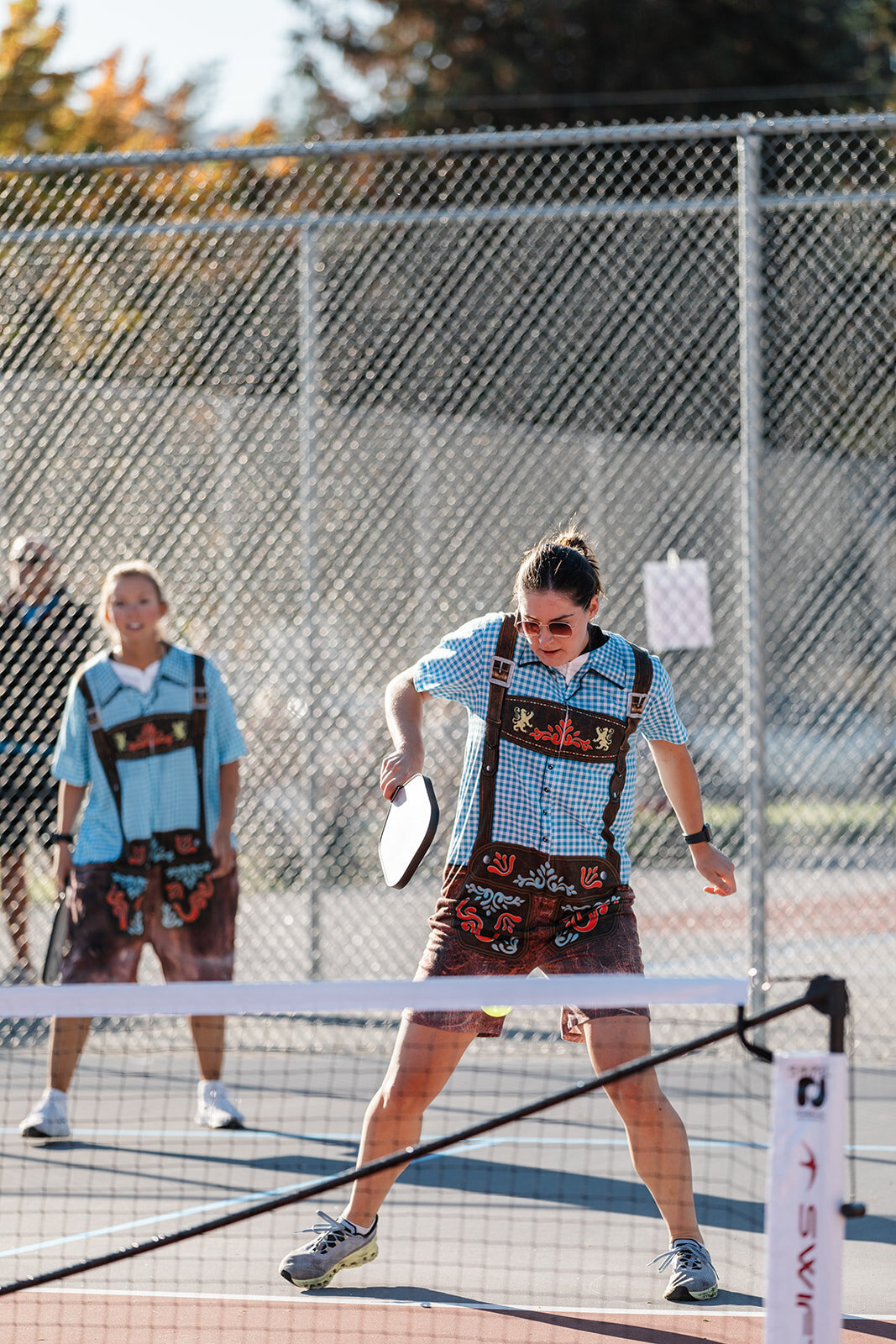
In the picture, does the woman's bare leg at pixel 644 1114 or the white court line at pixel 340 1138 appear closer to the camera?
the woman's bare leg at pixel 644 1114

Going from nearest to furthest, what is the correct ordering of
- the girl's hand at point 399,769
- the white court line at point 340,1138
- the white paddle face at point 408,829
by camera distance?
the white paddle face at point 408,829 → the girl's hand at point 399,769 → the white court line at point 340,1138

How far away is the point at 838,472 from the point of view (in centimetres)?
1177

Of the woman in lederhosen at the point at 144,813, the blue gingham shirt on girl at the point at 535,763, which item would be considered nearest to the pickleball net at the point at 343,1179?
the woman in lederhosen at the point at 144,813

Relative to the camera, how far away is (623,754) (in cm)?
429

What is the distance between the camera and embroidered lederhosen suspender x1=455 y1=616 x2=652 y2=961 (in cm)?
418

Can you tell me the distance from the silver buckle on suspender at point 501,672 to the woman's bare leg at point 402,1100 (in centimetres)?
89

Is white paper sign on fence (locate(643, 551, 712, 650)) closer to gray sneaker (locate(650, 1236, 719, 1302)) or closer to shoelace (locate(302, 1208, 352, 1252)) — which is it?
gray sneaker (locate(650, 1236, 719, 1302))

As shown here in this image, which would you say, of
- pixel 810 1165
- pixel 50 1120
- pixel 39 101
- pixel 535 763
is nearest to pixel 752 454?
pixel 535 763

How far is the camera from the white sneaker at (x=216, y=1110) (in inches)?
239

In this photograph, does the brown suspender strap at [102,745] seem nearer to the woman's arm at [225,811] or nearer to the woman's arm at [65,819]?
the woman's arm at [65,819]

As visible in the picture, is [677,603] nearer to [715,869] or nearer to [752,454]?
[752,454]

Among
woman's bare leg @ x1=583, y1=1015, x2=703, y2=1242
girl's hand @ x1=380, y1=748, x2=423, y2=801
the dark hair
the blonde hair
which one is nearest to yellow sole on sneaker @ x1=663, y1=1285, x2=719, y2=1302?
woman's bare leg @ x1=583, y1=1015, x2=703, y2=1242

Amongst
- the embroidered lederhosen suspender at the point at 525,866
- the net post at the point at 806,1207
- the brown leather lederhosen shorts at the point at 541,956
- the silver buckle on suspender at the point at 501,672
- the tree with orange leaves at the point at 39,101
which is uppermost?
the tree with orange leaves at the point at 39,101

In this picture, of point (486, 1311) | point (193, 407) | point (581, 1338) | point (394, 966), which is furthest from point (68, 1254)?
point (193, 407)
